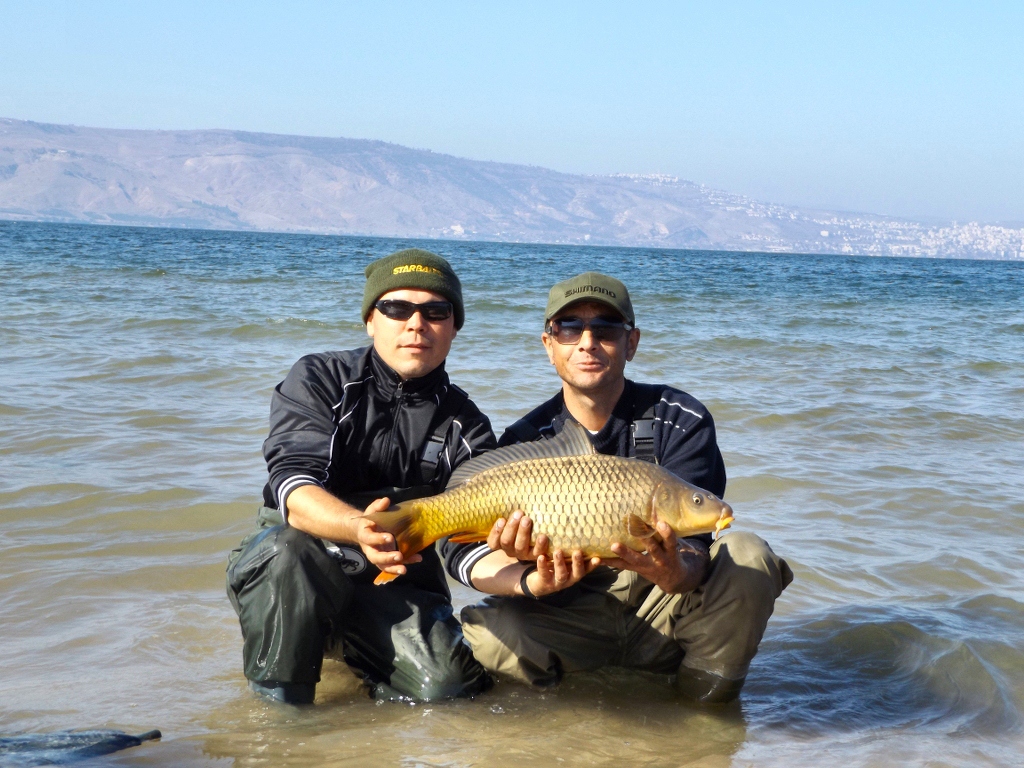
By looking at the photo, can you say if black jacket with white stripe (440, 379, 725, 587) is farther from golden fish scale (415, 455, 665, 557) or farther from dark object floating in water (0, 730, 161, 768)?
dark object floating in water (0, 730, 161, 768)

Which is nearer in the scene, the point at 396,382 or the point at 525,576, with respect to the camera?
the point at 525,576

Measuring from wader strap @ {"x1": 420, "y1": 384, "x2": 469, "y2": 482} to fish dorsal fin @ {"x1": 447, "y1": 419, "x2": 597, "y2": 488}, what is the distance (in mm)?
460

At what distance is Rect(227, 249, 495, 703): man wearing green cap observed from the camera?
12.3 ft

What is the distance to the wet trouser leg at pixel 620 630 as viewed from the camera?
388 cm

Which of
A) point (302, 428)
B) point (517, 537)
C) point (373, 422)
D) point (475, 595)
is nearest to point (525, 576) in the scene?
point (517, 537)

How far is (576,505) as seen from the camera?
10.9 feet

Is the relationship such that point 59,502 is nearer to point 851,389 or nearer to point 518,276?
point 851,389

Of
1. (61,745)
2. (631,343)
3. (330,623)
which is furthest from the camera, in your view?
A: (631,343)

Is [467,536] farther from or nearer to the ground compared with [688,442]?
nearer to the ground

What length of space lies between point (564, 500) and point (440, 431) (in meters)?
0.91

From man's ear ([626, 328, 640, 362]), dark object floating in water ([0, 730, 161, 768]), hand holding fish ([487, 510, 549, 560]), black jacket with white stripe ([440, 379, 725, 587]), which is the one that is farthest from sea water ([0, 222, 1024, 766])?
→ man's ear ([626, 328, 640, 362])

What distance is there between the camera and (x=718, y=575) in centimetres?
383

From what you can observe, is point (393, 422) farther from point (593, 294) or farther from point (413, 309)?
point (593, 294)

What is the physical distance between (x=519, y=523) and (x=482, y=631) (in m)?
0.96
